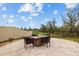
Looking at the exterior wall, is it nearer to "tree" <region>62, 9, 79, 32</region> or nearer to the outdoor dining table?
the outdoor dining table

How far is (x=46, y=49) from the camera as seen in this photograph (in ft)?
9.51

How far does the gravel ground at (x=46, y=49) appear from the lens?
2.86 metres

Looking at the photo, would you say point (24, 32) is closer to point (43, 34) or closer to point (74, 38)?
point (43, 34)

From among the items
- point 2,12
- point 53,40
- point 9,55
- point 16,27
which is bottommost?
point 9,55

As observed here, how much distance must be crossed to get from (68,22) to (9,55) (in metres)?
0.94

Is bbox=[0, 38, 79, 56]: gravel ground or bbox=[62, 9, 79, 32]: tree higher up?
bbox=[62, 9, 79, 32]: tree

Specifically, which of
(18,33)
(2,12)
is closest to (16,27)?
(18,33)

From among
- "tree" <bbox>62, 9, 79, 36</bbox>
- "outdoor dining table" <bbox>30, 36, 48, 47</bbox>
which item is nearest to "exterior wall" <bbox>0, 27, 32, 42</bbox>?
"outdoor dining table" <bbox>30, 36, 48, 47</bbox>

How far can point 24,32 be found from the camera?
2918mm

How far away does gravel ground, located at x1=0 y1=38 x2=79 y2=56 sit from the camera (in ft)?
9.38

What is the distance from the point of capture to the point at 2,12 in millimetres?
2871

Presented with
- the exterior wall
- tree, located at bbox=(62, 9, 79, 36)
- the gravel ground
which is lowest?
the gravel ground

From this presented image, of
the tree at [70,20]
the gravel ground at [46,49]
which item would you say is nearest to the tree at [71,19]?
the tree at [70,20]

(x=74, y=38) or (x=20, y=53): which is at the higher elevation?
(x=74, y=38)
